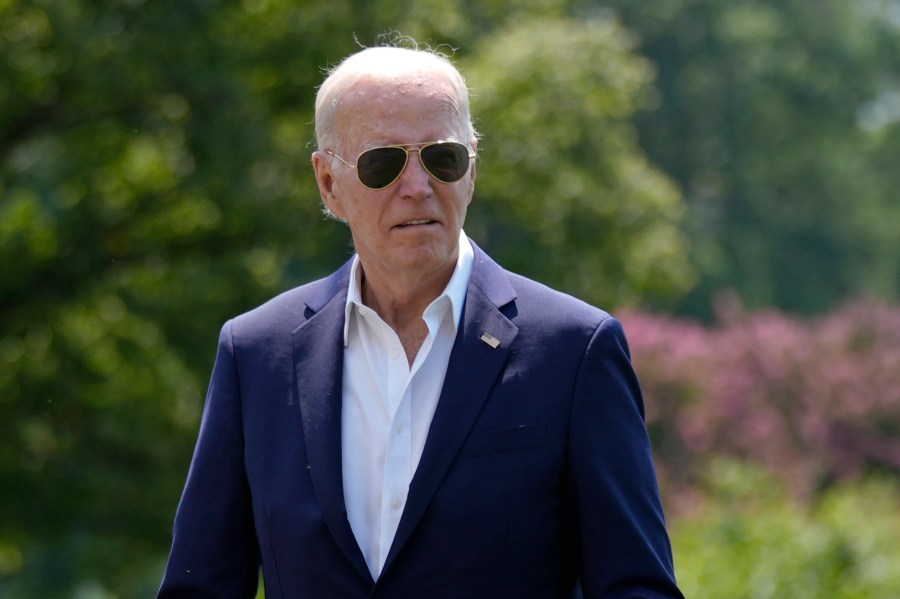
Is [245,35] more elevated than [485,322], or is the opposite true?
[245,35]

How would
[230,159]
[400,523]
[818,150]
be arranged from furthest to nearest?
1. [818,150]
2. [230,159]
3. [400,523]

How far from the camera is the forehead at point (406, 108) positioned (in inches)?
107

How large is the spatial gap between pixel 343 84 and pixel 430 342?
1.52 ft

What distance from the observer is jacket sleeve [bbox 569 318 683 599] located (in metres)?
2.62

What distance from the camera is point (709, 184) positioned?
44094mm

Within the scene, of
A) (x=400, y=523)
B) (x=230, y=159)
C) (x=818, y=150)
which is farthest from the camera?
(x=818, y=150)

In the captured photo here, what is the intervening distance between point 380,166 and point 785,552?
23.2 feet

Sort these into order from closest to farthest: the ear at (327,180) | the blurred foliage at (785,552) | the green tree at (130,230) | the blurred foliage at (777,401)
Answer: the ear at (327,180), the blurred foliage at (785,552), the green tree at (130,230), the blurred foliage at (777,401)

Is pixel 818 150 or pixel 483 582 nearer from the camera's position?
pixel 483 582

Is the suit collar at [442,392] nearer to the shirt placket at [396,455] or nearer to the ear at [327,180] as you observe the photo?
the shirt placket at [396,455]

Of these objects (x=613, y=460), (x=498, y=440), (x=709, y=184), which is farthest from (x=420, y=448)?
(x=709, y=184)

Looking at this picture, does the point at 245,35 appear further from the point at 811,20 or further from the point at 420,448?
the point at 811,20

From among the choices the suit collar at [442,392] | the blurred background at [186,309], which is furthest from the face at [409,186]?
the blurred background at [186,309]

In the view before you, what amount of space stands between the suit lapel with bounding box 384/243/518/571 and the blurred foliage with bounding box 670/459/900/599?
589 cm
